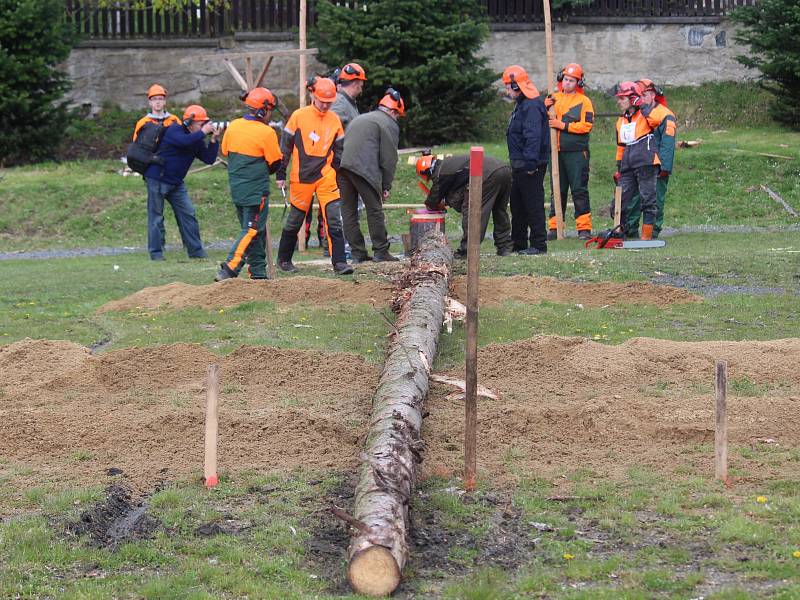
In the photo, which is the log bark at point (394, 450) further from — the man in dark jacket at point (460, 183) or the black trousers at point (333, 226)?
the man in dark jacket at point (460, 183)

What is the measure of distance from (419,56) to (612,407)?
52.6 feet

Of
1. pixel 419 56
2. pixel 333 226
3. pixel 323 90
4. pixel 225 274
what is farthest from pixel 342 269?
pixel 419 56

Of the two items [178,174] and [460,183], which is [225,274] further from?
[178,174]

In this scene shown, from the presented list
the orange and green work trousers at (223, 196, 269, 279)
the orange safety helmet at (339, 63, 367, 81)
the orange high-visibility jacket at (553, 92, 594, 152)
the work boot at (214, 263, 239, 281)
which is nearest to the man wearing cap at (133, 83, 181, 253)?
the orange safety helmet at (339, 63, 367, 81)

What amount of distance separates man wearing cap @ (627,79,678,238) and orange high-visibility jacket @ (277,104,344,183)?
520cm

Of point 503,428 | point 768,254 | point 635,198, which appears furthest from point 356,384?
point 635,198

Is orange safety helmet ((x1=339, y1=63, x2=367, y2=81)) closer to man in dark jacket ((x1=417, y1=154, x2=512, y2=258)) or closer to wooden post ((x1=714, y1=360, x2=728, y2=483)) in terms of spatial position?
man in dark jacket ((x1=417, y1=154, x2=512, y2=258))

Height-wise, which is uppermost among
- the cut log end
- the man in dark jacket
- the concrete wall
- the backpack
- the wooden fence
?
the wooden fence

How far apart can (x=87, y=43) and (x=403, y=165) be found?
349 inches

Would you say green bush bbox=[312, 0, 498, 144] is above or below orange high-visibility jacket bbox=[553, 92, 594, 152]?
above

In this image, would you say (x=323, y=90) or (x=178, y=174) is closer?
(x=323, y=90)

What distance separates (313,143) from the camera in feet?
44.5

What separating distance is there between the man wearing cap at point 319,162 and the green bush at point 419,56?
8604 mm

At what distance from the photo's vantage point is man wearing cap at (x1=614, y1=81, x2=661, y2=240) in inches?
640
